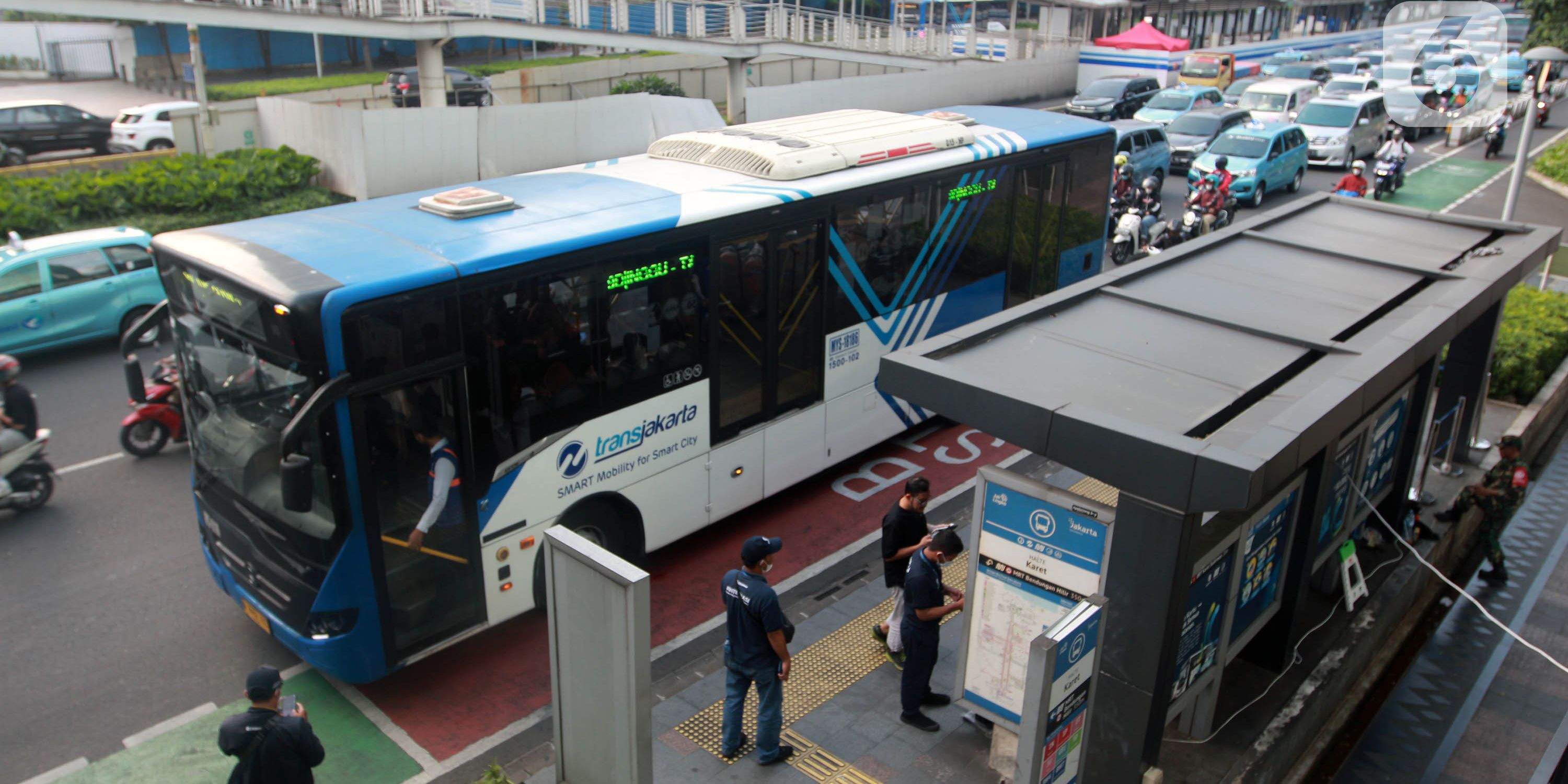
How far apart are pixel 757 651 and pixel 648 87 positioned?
3213 cm

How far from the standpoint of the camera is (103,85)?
1556 inches

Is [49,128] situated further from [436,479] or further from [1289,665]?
[1289,665]

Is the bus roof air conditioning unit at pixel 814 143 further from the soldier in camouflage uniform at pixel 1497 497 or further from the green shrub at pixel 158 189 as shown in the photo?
the green shrub at pixel 158 189

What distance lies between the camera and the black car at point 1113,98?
34438 mm

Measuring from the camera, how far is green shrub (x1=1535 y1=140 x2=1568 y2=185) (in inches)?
1181

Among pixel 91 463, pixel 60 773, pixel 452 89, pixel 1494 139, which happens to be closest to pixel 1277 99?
pixel 1494 139

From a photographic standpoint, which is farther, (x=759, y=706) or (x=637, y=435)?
(x=637, y=435)

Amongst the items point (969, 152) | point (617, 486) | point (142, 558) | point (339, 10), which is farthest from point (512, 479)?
point (339, 10)

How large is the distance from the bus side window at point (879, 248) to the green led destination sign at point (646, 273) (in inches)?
71.1

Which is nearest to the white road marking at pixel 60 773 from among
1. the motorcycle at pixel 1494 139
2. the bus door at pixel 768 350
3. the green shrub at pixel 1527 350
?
the bus door at pixel 768 350

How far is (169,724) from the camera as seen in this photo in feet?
25.4

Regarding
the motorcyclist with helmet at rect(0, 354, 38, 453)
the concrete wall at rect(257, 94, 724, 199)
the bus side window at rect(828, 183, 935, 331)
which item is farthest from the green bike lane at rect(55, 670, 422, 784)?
the concrete wall at rect(257, 94, 724, 199)

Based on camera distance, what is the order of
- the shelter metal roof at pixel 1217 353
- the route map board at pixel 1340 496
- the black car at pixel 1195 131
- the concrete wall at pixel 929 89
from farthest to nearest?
1. the black car at pixel 1195 131
2. the concrete wall at pixel 929 89
3. the route map board at pixel 1340 496
4. the shelter metal roof at pixel 1217 353

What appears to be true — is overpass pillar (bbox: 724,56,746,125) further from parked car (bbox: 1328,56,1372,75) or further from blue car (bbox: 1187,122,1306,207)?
parked car (bbox: 1328,56,1372,75)
